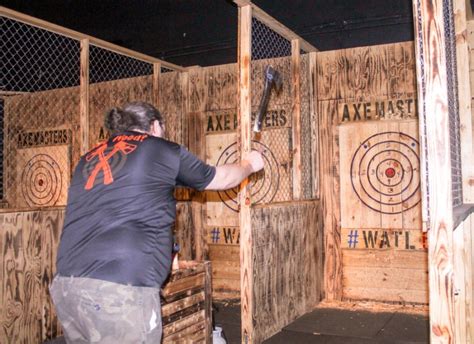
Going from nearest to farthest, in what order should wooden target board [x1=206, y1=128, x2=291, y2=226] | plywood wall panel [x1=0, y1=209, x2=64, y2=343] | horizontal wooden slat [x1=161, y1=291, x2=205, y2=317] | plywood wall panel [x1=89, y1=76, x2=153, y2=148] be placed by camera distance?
horizontal wooden slat [x1=161, y1=291, x2=205, y2=317]
plywood wall panel [x1=0, y1=209, x2=64, y2=343]
wooden target board [x1=206, y1=128, x2=291, y2=226]
plywood wall panel [x1=89, y1=76, x2=153, y2=148]

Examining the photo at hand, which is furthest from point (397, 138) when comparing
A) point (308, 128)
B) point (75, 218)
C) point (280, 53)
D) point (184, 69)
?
point (75, 218)

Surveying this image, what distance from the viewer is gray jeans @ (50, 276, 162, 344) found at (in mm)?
2105

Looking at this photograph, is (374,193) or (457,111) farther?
(374,193)

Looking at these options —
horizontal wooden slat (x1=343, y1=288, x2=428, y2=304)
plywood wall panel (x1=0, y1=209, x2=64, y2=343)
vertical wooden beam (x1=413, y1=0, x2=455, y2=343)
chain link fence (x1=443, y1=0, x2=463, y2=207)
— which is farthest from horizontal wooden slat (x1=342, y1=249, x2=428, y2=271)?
vertical wooden beam (x1=413, y1=0, x2=455, y2=343)

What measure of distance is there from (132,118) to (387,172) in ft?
12.9

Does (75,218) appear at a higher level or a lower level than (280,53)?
lower

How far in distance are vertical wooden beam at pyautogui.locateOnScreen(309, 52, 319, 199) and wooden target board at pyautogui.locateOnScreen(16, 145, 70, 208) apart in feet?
12.8

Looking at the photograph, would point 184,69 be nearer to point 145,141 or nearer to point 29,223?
point 29,223

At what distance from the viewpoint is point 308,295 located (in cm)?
565

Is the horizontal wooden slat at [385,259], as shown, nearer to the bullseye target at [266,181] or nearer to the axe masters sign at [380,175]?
the axe masters sign at [380,175]

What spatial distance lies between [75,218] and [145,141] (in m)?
0.47

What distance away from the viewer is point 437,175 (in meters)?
2.10

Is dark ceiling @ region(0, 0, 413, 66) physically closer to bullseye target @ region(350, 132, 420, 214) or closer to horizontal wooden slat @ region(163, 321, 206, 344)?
bullseye target @ region(350, 132, 420, 214)

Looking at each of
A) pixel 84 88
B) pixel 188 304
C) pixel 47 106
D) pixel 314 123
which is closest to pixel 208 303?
pixel 188 304
